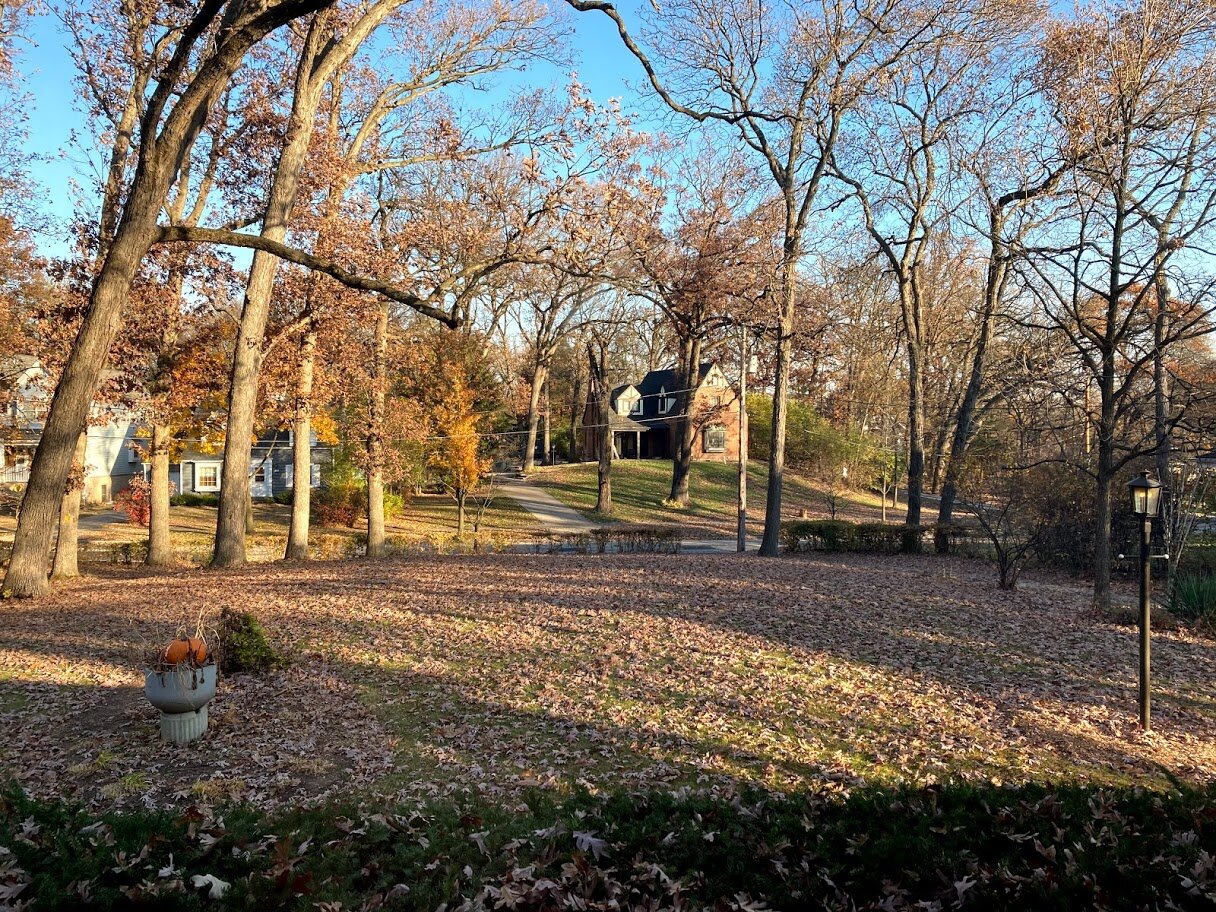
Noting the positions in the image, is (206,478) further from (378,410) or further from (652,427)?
(378,410)

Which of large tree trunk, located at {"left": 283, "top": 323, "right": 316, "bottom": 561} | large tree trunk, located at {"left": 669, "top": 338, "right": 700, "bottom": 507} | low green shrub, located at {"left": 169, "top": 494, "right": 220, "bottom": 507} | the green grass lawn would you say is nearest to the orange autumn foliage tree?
large tree trunk, located at {"left": 283, "top": 323, "right": 316, "bottom": 561}

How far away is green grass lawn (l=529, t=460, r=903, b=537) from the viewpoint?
32.7 metres

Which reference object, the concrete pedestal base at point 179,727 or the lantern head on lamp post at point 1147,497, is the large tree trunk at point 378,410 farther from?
the lantern head on lamp post at point 1147,497

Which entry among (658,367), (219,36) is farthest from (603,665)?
(658,367)

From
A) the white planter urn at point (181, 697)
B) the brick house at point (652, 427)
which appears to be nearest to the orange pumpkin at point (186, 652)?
the white planter urn at point (181, 697)

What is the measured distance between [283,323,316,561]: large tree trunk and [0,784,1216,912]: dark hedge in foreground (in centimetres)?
1423

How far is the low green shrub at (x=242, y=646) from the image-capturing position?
24.2 feet

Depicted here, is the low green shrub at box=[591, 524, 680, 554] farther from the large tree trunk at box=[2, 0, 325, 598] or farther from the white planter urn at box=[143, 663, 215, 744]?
the white planter urn at box=[143, 663, 215, 744]

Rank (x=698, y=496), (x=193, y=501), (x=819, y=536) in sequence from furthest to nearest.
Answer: (x=193, y=501), (x=698, y=496), (x=819, y=536)

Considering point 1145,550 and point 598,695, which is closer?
point 1145,550

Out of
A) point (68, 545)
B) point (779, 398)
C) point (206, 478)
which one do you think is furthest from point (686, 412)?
point (206, 478)

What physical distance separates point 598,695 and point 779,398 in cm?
1419

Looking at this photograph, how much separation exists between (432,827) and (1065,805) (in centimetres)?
327

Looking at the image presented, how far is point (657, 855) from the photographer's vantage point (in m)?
3.77
